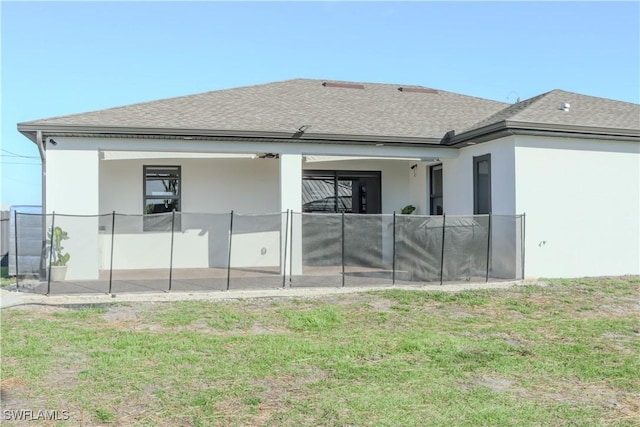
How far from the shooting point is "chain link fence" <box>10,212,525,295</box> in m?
11.3

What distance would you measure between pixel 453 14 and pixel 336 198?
6.31 metres

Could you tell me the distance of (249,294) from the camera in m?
10.4

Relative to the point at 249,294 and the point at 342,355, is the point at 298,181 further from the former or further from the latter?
the point at 342,355

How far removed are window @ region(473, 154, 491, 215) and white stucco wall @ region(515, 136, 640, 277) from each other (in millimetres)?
1162

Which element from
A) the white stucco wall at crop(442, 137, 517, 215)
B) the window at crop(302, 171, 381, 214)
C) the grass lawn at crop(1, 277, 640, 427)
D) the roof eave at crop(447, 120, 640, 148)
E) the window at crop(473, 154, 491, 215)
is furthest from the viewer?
the window at crop(302, 171, 381, 214)

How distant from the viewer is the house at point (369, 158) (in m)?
12.3

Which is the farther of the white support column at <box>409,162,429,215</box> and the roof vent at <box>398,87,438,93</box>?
the roof vent at <box>398,87,438,93</box>

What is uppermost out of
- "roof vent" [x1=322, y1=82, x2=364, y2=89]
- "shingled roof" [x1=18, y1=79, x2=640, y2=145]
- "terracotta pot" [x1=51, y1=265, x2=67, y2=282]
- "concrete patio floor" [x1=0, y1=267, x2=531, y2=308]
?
"roof vent" [x1=322, y1=82, x2=364, y2=89]

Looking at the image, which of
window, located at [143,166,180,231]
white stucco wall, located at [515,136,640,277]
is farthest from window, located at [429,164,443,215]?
window, located at [143,166,180,231]

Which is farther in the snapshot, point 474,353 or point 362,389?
point 474,353

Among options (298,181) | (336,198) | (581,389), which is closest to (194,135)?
(298,181)

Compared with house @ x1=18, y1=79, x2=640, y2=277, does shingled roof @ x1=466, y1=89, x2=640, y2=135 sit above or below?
above

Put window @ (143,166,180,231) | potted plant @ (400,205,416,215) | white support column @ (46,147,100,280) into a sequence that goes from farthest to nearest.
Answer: potted plant @ (400,205,416,215) → window @ (143,166,180,231) → white support column @ (46,147,100,280)

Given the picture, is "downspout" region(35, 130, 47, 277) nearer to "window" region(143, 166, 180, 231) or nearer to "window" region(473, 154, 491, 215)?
"window" region(143, 166, 180, 231)
